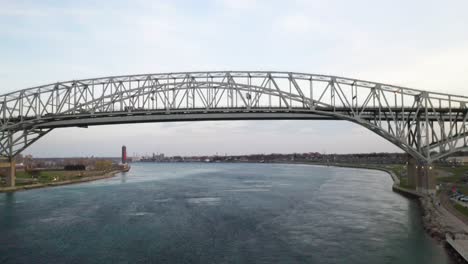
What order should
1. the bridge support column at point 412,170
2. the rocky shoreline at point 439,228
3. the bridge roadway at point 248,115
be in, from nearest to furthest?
1. the rocky shoreline at point 439,228
2. the bridge roadway at point 248,115
3. the bridge support column at point 412,170

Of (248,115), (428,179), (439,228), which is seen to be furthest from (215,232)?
(428,179)

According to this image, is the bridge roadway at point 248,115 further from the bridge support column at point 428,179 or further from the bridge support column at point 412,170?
the bridge support column at point 428,179

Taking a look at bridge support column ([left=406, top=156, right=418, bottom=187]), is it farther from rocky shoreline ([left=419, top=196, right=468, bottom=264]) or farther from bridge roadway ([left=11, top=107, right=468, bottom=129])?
rocky shoreline ([left=419, top=196, right=468, bottom=264])

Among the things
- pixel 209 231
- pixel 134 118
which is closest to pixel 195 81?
pixel 134 118

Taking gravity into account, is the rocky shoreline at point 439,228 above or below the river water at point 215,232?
above

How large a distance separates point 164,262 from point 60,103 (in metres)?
39.7

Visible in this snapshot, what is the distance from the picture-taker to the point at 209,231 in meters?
30.2

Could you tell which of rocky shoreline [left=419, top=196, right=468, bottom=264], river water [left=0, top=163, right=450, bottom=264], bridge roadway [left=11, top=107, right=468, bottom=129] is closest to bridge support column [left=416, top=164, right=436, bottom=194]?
river water [left=0, top=163, right=450, bottom=264]

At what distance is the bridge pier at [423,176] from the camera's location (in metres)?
43.0

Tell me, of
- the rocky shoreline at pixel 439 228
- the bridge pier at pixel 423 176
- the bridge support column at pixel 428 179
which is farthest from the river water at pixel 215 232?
the bridge pier at pixel 423 176

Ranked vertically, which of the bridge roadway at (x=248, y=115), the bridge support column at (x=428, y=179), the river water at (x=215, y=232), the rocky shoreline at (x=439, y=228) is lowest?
the river water at (x=215, y=232)

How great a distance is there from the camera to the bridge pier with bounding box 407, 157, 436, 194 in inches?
1692

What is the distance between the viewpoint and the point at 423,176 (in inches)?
1748

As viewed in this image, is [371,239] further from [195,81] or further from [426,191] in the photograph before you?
[195,81]
